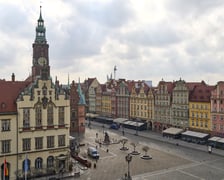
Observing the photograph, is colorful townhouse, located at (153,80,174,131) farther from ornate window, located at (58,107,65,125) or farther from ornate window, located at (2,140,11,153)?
ornate window, located at (2,140,11,153)

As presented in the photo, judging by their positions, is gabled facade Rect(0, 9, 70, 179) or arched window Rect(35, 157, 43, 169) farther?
arched window Rect(35, 157, 43, 169)

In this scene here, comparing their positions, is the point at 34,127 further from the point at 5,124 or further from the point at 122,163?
the point at 122,163

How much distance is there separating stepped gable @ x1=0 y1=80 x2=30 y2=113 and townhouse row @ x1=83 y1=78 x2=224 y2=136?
169 ft

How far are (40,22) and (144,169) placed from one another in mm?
43840

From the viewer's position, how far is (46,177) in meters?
48.7

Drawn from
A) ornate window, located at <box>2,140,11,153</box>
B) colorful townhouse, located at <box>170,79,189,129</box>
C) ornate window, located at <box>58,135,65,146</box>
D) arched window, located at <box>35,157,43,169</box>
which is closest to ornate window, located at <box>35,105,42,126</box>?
ornate window, located at <box>58,135,65,146</box>

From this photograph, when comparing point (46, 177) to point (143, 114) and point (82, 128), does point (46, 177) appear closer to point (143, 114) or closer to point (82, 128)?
point (82, 128)

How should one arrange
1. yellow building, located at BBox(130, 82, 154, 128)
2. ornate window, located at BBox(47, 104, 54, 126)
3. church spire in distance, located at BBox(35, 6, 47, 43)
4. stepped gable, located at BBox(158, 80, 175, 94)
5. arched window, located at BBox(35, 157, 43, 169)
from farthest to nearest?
yellow building, located at BBox(130, 82, 154, 128) → stepped gable, located at BBox(158, 80, 175, 94) → church spire in distance, located at BBox(35, 6, 47, 43) → ornate window, located at BBox(47, 104, 54, 126) → arched window, located at BBox(35, 157, 43, 169)

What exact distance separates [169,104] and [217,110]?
708 inches

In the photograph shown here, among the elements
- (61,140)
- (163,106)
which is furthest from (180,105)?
(61,140)

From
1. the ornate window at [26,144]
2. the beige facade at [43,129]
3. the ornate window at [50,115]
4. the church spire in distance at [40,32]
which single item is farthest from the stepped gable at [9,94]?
the church spire in distance at [40,32]

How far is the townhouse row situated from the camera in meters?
79.3

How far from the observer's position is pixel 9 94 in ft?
163

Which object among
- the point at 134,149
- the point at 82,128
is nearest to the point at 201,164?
the point at 134,149
